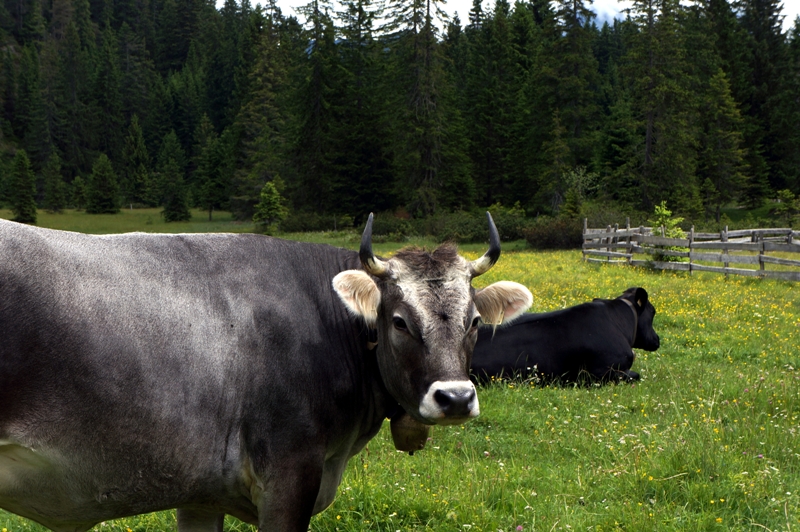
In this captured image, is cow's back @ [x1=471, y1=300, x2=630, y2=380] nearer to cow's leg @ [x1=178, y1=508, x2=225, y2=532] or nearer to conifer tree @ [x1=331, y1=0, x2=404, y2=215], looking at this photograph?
cow's leg @ [x1=178, y1=508, x2=225, y2=532]

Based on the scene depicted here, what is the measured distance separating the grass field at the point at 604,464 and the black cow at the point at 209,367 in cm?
90

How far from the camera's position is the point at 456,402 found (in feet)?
11.6

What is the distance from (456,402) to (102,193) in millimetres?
83127

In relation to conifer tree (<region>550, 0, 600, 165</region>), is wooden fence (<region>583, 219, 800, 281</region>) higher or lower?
lower

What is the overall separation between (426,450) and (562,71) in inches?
2454

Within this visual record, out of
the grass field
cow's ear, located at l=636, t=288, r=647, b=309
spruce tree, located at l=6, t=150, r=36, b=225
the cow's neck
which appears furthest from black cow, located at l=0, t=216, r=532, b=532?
spruce tree, located at l=6, t=150, r=36, b=225

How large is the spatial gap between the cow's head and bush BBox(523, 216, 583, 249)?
36.2m

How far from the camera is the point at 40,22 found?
437ft

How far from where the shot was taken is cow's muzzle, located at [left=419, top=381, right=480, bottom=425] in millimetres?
3545

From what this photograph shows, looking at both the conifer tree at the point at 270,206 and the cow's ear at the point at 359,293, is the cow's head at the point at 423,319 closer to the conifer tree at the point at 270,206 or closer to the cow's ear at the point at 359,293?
the cow's ear at the point at 359,293

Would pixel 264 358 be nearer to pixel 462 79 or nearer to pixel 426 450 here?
pixel 426 450

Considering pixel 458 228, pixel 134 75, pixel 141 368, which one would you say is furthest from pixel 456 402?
pixel 134 75

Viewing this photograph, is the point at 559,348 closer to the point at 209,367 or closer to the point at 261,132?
the point at 209,367

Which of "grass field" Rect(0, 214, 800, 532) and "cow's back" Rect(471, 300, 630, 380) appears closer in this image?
"grass field" Rect(0, 214, 800, 532)
